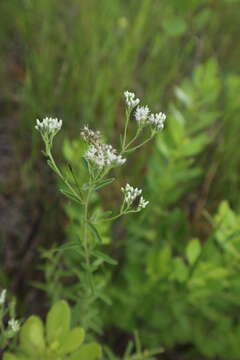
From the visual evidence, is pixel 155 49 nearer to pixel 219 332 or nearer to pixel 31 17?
pixel 31 17

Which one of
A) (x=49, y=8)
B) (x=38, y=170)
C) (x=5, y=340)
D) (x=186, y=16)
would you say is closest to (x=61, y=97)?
(x=38, y=170)

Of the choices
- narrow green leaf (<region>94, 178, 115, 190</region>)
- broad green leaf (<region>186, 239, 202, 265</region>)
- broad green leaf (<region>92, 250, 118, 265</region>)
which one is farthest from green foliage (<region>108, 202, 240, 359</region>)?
narrow green leaf (<region>94, 178, 115, 190</region>)

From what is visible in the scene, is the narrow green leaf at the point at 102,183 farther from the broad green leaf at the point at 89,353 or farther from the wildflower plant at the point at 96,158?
the broad green leaf at the point at 89,353

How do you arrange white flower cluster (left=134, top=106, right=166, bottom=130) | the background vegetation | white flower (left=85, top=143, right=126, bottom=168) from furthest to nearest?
1. the background vegetation
2. white flower cluster (left=134, top=106, right=166, bottom=130)
3. white flower (left=85, top=143, right=126, bottom=168)

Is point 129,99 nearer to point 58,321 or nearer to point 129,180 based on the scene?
point 58,321

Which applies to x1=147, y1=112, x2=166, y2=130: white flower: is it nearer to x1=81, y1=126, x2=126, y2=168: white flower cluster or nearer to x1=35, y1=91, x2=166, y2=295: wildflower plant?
x1=35, y1=91, x2=166, y2=295: wildflower plant
